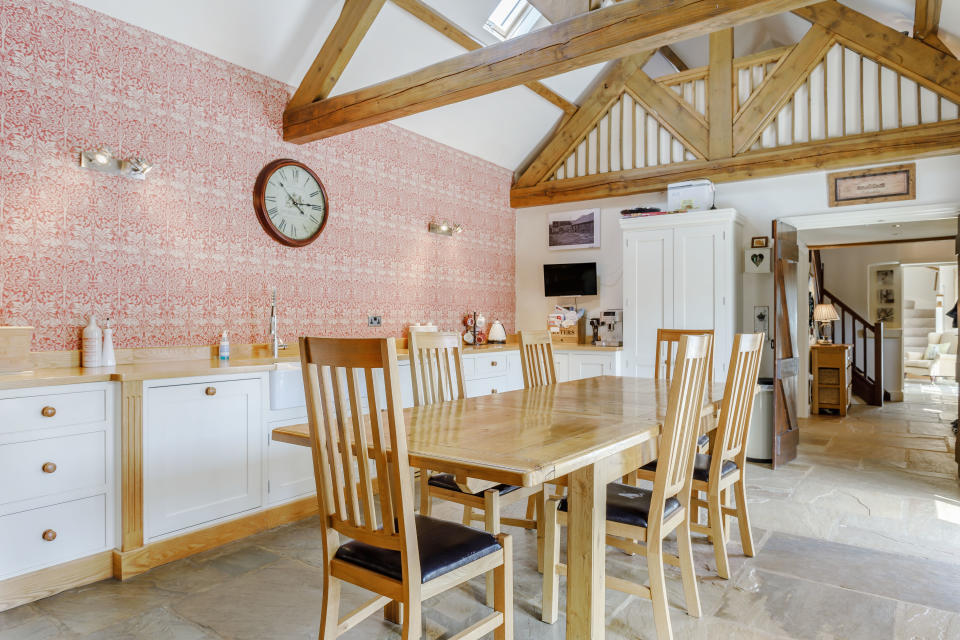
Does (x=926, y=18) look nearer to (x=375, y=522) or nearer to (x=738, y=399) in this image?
(x=738, y=399)

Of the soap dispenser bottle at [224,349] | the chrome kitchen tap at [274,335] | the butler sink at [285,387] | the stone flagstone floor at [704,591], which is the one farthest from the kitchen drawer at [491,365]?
the soap dispenser bottle at [224,349]

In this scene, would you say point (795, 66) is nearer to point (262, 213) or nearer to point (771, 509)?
point (771, 509)

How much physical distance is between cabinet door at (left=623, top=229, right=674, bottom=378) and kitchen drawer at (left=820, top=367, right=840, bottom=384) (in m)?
3.14

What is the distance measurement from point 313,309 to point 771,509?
3117 mm

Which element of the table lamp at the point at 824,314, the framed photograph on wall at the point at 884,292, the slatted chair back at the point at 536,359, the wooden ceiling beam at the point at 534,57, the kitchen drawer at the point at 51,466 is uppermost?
the wooden ceiling beam at the point at 534,57

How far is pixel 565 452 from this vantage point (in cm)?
153

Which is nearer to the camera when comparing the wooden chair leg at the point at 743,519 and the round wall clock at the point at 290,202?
the wooden chair leg at the point at 743,519

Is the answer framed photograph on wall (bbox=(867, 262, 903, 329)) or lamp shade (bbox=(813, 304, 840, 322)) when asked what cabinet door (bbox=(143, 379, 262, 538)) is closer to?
lamp shade (bbox=(813, 304, 840, 322))

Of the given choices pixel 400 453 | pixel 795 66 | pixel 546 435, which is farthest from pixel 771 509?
pixel 795 66

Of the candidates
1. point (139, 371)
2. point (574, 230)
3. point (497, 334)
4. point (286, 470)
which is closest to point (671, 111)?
point (574, 230)

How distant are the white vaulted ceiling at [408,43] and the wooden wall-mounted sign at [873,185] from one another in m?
0.88

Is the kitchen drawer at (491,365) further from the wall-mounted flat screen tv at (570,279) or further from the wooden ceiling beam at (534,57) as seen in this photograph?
the wooden ceiling beam at (534,57)

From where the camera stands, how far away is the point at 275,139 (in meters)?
3.74

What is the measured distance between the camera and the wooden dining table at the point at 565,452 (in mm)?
1457
